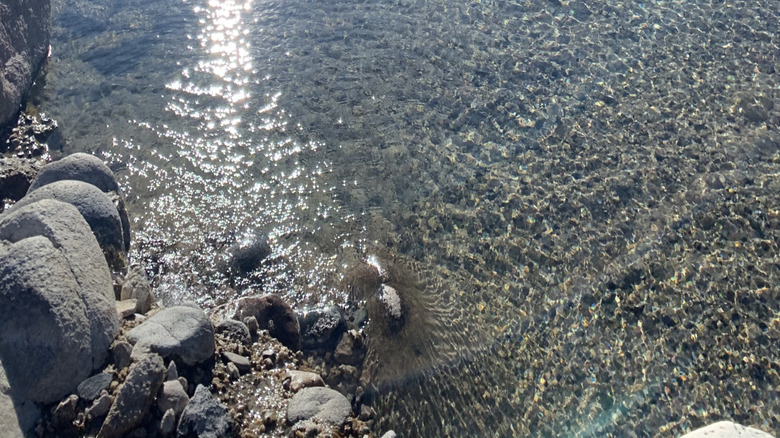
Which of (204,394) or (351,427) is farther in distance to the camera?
(351,427)

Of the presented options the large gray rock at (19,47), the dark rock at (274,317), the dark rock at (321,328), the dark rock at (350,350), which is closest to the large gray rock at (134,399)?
the dark rock at (274,317)

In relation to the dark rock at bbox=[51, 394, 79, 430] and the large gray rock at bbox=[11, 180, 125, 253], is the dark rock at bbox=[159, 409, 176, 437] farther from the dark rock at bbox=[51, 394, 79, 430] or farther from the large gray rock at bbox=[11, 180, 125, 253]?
the large gray rock at bbox=[11, 180, 125, 253]

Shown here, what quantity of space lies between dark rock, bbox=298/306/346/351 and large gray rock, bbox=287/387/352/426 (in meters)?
0.72

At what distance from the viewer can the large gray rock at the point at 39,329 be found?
4.38 metres

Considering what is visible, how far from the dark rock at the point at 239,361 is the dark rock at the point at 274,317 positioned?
24.2 inches

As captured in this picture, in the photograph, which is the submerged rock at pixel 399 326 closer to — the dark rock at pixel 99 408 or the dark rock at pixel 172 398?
the dark rock at pixel 172 398

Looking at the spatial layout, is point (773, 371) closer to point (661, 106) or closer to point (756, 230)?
point (756, 230)

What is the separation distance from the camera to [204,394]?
4645mm

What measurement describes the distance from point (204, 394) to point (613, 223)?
A: 502 cm

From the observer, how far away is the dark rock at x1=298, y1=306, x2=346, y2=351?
595 centimetres

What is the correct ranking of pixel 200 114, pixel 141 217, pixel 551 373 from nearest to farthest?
pixel 551 373, pixel 141 217, pixel 200 114

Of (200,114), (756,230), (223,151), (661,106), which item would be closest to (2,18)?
(200,114)

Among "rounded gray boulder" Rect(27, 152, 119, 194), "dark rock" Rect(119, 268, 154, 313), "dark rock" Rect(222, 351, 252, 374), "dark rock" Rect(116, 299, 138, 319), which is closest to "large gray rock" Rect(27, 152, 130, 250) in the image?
"rounded gray boulder" Rect(27, 152, 119, 194)

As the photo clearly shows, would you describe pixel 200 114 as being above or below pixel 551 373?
above
